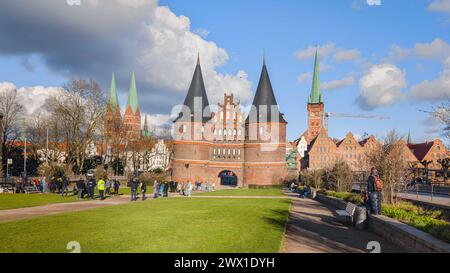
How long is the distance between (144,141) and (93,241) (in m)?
58.9

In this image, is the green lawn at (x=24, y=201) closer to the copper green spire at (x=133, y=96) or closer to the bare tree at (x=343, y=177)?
the bare tree at (x=343, y=177)

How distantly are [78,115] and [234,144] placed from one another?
28.5 metres

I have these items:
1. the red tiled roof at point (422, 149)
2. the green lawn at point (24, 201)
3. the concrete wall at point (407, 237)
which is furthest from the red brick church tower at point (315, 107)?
the concrete wall at point (407, 237)

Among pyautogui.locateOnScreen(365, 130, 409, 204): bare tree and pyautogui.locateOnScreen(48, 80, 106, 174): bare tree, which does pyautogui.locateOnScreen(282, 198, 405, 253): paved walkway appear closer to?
pyautogui.locateOnScreen(365, 130, 409, 204): bare tree

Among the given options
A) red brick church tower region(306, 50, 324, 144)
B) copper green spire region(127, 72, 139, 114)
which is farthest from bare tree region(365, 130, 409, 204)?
red brick church tower region(306, 50, 324, 144)

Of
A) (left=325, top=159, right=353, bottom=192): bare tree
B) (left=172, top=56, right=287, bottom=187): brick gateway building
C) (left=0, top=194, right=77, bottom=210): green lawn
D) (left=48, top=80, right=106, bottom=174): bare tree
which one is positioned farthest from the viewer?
(left=172, top=56, right=287, bottom=187): brick gateway building

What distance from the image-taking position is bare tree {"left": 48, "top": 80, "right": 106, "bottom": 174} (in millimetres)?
45812

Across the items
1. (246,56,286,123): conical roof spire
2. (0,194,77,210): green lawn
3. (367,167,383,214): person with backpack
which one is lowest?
(0,194,77,210): green lawn

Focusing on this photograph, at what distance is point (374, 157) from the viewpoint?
61.2 ft

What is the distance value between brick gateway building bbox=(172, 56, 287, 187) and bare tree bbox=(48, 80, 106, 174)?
58.4 feet

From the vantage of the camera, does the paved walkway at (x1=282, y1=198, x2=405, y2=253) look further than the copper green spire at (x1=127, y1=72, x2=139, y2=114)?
No
